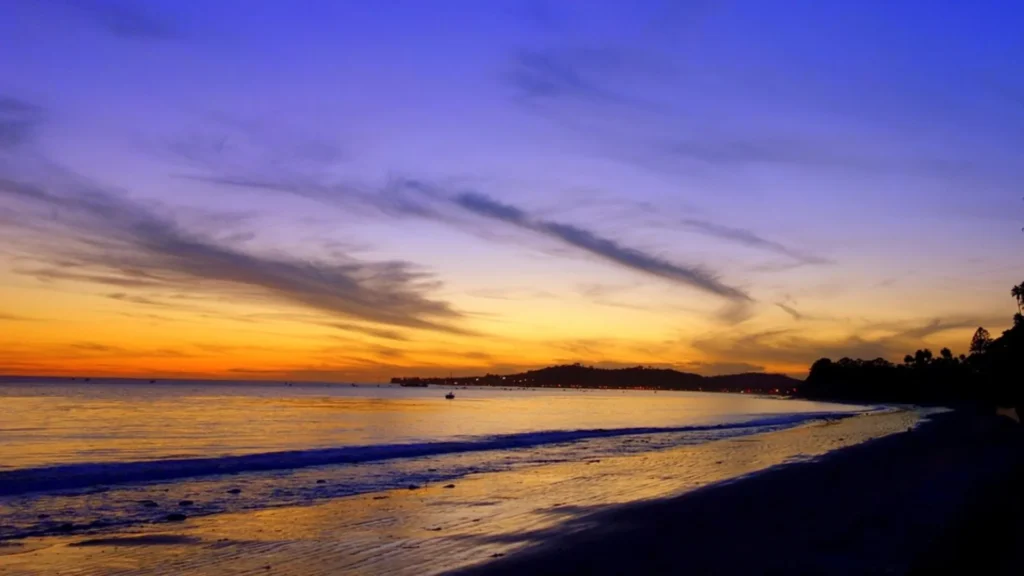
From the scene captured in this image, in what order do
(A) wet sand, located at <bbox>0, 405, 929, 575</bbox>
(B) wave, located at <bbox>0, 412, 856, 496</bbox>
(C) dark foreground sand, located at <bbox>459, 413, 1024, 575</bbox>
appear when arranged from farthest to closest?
1. (B) wave, located at <bbox>0, 412, 856, 496</bbox>
2. (A) wet sand, located at <bbox>0, 405, 929, 575</bbox>
3. (C) dark foreground sand, located at <bbox>459, 413, 1024, 575</bbox>

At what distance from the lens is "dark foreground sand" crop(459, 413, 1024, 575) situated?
1115 centimetres

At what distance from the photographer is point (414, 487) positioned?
875 inches

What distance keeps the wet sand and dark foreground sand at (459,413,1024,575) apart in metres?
0.06

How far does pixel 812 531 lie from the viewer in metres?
14.1

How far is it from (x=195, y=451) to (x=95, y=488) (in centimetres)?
1193

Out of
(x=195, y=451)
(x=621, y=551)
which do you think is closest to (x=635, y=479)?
(x=621, y=551)

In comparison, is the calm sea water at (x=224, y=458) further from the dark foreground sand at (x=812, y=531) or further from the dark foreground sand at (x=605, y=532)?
the dark foreground sand at (x=812, y=531)

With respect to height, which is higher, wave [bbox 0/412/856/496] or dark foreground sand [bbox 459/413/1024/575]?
dark foreground sand [bbox 459/413/1024/575]

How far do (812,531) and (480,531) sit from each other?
623cm

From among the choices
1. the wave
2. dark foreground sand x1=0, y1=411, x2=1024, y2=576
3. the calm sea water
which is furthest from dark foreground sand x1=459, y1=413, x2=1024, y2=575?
the wave

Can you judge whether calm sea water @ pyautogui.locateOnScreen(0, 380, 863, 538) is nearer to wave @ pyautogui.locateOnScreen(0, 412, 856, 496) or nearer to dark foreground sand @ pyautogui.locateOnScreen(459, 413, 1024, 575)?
wave @ pyautogui.locateOnScreen(0, 412, 856, 496)

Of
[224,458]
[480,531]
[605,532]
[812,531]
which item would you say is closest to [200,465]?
[224,458]

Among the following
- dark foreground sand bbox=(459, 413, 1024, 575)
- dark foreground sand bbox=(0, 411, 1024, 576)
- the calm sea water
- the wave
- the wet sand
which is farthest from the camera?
the wave

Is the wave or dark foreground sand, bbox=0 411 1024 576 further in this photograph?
the wave
